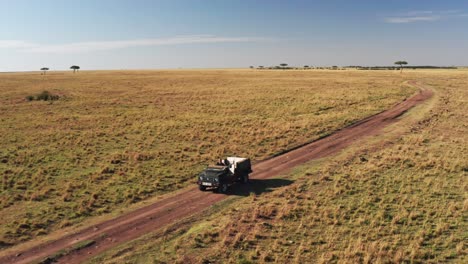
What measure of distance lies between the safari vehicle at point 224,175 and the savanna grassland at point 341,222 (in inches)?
70.0

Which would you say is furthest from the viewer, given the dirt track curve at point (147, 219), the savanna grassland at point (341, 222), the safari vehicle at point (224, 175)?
the safari vehicle at point (224, 175)

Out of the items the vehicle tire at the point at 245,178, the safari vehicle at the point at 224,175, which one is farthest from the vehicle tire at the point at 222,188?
the vehicle tire at the point at 245,178

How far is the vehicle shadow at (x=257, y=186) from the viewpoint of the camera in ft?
80.0

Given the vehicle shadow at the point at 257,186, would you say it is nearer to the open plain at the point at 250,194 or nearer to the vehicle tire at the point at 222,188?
the vehicle tire at the point at 222,188

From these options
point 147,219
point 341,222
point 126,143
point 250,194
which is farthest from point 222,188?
point 126,143

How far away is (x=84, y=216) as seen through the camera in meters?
21.2

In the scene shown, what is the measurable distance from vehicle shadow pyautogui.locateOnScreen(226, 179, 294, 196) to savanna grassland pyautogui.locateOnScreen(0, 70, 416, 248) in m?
1.41

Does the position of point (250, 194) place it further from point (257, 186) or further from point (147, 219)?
point (147, 219)

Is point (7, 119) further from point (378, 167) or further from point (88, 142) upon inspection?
point (378, 167)

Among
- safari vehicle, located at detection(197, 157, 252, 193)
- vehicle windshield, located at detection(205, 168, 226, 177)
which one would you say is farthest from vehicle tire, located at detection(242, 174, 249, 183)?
vehicle windshield, located at detection(205, 168, 226, 177)

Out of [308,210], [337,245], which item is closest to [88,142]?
[308,210]

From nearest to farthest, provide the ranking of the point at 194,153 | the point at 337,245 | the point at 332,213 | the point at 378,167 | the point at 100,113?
the point at 337,245 < the point at 332,213 < the point at 378,167 < the point at 194,153 < the point at 100,113

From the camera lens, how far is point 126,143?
40344 millimetres

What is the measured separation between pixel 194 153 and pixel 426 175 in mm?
19401
